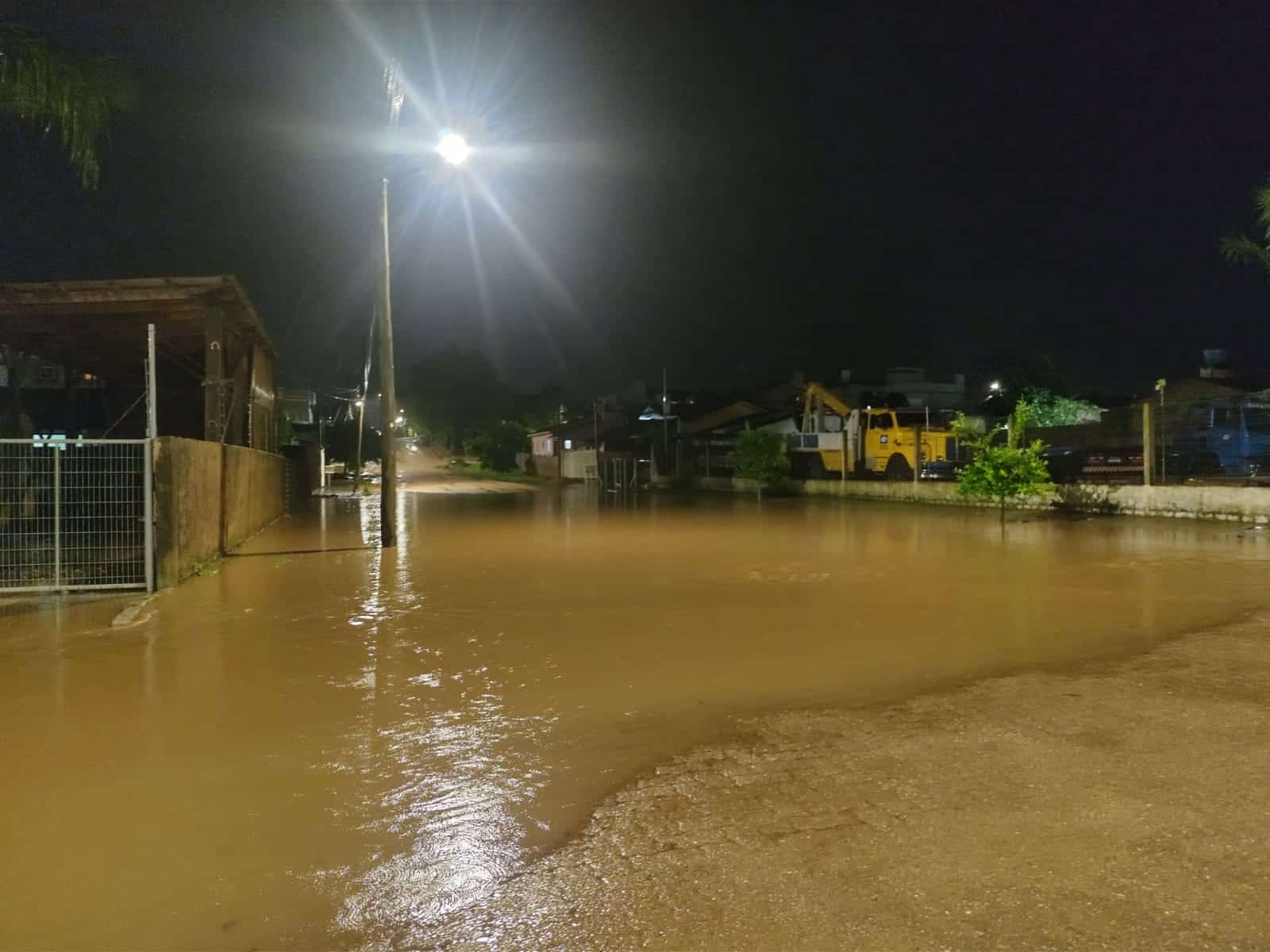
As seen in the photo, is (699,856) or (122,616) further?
(122,616)

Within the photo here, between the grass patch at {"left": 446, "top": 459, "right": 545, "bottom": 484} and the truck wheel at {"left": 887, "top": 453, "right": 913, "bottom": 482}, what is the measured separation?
29.1m

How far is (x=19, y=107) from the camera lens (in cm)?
1161

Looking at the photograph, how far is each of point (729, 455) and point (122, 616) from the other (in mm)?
33976

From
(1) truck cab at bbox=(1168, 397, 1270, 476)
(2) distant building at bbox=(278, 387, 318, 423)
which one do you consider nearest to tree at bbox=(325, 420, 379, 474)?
(2) distant building at bbox=(278, 387, 318, 423)

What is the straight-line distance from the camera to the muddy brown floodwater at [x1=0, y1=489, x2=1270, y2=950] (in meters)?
4.43

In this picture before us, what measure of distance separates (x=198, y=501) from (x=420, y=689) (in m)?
8.41

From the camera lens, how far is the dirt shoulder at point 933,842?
3.91 meters

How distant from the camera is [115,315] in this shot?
827 inches

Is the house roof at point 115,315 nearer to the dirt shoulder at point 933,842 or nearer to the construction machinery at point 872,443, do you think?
the dirt shoulder at point 933,842

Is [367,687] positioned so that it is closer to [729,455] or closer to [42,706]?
[42,706]

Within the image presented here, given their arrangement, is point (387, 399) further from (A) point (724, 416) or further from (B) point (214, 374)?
(A) point (724, 416)

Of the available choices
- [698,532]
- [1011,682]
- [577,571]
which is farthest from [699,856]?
[698,532]

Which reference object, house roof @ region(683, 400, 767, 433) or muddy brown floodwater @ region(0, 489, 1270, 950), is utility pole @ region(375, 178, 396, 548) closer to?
muddy brown floodwater @ region(0, 489, 1270, 950)

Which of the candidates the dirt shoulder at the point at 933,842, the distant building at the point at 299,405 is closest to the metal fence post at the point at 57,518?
the dirt shoulder at the point at 933,842
